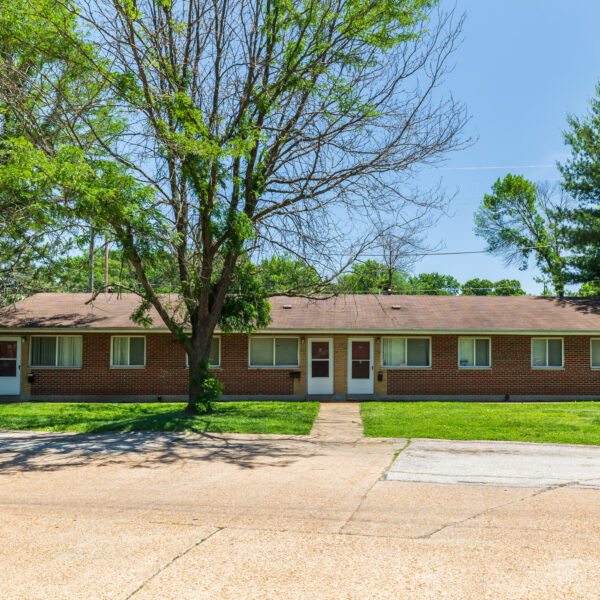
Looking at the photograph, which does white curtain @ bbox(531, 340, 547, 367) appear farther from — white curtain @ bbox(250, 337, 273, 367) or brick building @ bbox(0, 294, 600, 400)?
white curtain @ bbox(250, 337, 273, 367)

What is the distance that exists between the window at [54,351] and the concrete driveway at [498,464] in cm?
1325

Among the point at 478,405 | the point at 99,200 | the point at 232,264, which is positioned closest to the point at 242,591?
the point at 99,200

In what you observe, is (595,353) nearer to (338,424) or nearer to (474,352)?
(474,352)

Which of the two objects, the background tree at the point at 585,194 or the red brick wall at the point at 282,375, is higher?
the background tree at the point at 585,194

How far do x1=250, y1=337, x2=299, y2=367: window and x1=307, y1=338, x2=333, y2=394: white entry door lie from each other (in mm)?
554

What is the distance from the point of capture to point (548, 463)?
9875mm

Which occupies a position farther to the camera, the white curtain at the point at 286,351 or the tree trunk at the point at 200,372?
the white curtain at the point at 286,351

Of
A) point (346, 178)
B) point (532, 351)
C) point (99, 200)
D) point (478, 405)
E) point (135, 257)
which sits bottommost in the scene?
point (478, 405)

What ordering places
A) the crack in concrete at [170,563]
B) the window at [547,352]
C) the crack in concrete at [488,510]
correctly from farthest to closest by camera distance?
the window at [547,352]
the crack in concrete at [488,510]
the crack in concrete at [170,563]

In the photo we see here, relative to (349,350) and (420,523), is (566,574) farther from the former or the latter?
(349,350)

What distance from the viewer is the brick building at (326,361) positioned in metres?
20.5

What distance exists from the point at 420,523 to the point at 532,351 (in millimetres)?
16355

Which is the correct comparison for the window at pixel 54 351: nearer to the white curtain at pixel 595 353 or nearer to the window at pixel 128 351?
the window at pixel 128 351

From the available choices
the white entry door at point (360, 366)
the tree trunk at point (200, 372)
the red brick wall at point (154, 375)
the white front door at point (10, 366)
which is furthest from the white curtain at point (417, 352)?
the white front door at point (10, 366)
